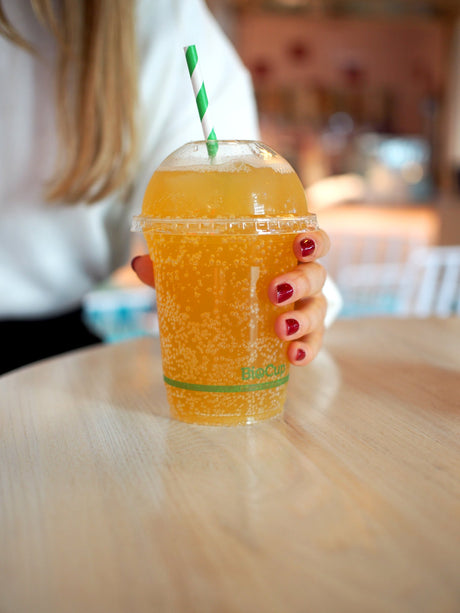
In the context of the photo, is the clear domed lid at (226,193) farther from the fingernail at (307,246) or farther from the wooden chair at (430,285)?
the wooden chair at (430,285)

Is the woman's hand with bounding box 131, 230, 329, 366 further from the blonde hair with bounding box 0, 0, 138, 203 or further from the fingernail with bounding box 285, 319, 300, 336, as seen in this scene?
the blonde hair with bounding box 0, 0, 138, 203

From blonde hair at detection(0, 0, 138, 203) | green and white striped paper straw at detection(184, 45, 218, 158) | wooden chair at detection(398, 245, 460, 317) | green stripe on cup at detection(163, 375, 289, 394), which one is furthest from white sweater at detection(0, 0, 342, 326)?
wooden chair at detection(398, 245, 460, 317)

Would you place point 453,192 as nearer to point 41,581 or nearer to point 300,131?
point 300,131

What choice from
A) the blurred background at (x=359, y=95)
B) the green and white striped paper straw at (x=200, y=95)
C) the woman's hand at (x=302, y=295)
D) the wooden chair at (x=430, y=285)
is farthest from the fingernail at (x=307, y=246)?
the blurred background at (x=359, y=95)

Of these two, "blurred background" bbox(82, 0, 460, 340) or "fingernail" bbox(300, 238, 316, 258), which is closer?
"fingernail" bbox(300, 238, 316, 258)

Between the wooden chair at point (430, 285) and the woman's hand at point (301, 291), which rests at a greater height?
the woman's hand at point (301, 291)

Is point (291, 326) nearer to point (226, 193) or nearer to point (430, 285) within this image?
point (226, 193)

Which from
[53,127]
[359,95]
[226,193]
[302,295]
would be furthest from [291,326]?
[359,95]
